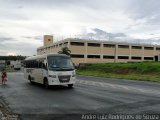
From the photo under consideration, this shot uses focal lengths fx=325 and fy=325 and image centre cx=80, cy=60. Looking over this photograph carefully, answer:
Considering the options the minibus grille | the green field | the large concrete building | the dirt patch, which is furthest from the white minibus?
the large concrete building

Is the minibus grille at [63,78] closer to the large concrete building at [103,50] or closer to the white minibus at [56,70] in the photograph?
the white minibus at [56,70]

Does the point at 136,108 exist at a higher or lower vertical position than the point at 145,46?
lower

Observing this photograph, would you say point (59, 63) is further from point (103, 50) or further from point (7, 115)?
point (103, 50)

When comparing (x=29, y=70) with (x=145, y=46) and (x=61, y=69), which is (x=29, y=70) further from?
(x=145, y=46)

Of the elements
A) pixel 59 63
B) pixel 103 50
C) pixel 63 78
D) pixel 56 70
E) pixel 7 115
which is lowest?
pixel 7 115

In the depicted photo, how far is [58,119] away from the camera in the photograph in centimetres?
1030

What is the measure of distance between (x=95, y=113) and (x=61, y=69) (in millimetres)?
11032

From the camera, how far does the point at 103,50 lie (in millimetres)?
118375

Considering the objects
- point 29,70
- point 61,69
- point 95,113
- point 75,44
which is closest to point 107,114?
point 95,113

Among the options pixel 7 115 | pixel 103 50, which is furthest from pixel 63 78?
pixel 103 50

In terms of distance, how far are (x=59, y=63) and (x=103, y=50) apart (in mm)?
96401

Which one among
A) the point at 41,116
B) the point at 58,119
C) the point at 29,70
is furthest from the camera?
the point at 29,70

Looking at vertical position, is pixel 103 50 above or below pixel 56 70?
above

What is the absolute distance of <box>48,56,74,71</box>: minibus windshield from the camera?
22.1 meters
